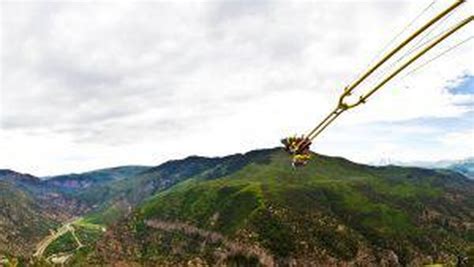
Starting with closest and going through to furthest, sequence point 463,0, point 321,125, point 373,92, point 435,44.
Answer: point 463,0 → point 435,44 → point 373,92 → point 321,125

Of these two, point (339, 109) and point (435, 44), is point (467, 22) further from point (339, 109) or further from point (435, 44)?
point (339, 109)

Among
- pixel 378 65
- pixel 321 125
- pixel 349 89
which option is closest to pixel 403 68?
pixel 378 65

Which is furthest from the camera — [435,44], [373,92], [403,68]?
[373,92]

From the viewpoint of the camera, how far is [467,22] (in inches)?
278

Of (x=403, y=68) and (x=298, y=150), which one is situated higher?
(x=403, y=68)

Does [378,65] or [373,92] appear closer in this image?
[378,65]

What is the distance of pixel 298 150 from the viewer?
388 inches

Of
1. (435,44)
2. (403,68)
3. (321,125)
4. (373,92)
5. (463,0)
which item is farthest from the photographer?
(321,125)

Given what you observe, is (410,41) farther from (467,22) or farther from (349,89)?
(349,89)

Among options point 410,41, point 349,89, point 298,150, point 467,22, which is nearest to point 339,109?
point 349,89

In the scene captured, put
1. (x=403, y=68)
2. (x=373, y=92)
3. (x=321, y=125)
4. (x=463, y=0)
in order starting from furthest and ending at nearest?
(x=321, y=125), (x=373, y=92), (x=403, y=68), (x=463, y=0)

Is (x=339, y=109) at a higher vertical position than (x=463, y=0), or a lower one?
lower

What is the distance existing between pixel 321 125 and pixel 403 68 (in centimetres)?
192

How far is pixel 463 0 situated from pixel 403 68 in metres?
1.33
